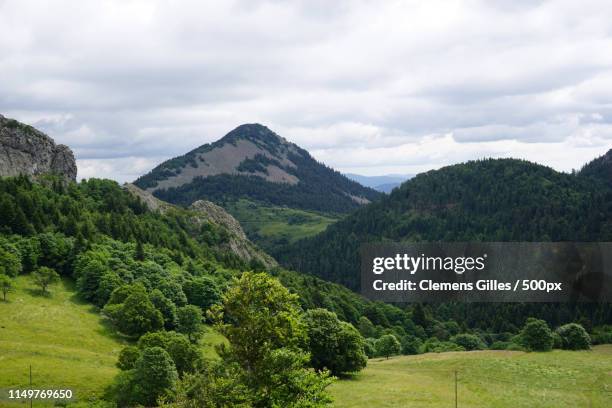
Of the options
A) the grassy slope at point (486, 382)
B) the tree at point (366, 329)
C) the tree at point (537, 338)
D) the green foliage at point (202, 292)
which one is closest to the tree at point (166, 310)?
the green foliage at point (202, 292)

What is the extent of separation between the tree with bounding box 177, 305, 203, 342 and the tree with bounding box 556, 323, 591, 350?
7780 centimetres

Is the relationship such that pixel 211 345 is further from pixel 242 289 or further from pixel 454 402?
pixel 242 289

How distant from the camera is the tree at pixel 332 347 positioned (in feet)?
267

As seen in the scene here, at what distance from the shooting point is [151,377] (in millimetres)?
63406

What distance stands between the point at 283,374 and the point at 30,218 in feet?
381

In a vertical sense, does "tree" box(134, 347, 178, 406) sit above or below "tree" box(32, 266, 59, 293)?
below

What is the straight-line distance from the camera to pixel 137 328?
3600 inches

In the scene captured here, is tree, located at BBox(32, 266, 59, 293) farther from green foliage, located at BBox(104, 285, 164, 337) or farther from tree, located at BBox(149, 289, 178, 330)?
tree, located at BBox(149, 289, 178, 330)

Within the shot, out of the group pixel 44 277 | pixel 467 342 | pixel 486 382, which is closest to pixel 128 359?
pixel 44 277

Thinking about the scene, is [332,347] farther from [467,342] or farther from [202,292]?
[467,342]

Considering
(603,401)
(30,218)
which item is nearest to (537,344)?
(603,401)

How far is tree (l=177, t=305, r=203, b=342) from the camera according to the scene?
97500 millimetres

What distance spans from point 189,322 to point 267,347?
60.3 m

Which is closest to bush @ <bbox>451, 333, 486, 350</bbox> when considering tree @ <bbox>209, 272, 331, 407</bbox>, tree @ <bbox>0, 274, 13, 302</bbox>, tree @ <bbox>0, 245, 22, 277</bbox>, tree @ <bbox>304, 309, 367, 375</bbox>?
tree @ <bbox>304, 309, 367, 375</bbox>
